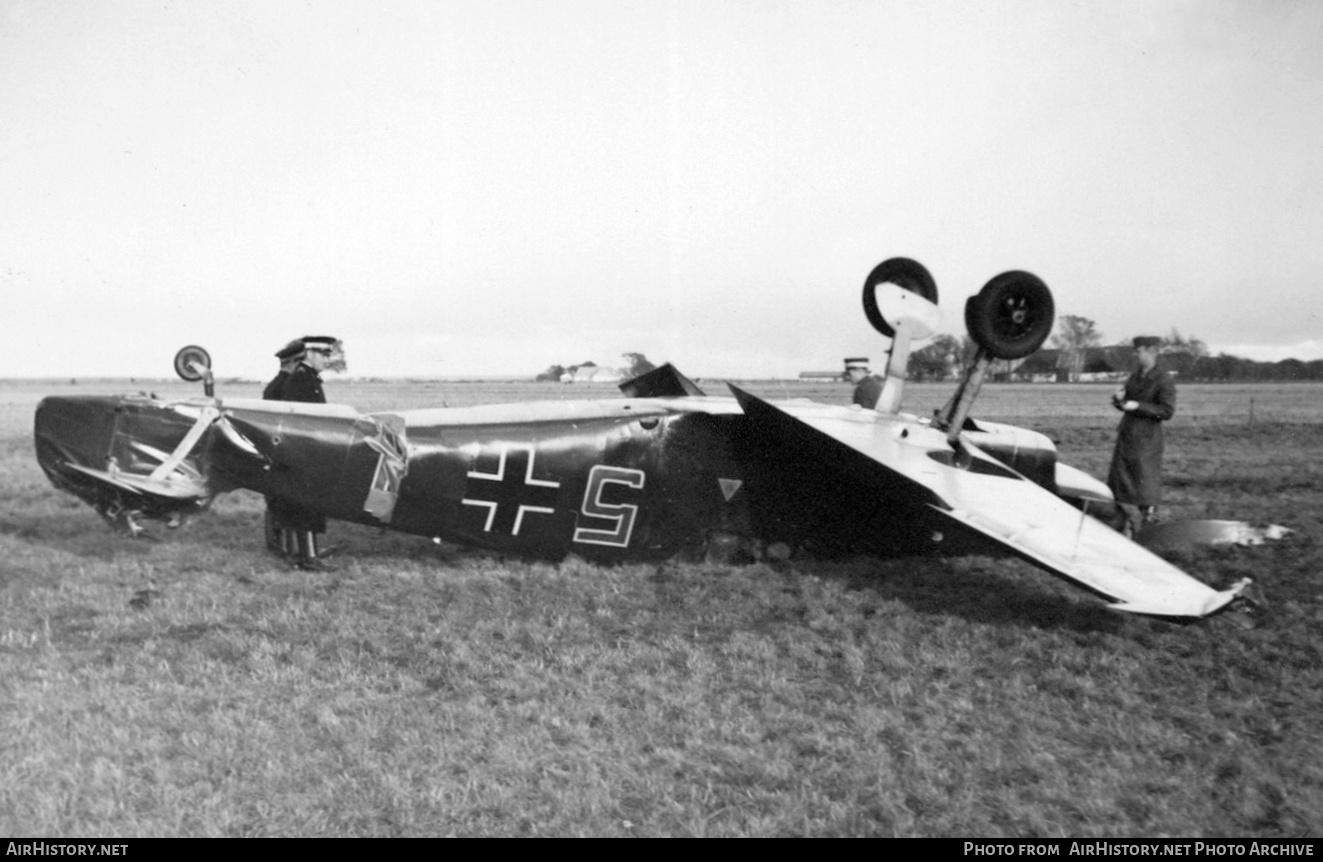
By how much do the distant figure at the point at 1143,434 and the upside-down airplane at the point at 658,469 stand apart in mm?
1204

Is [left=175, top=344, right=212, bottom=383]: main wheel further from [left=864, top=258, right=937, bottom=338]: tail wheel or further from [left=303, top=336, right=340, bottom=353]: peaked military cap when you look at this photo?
[left=864, top=258, right=937, bottom=338]: tail wheel

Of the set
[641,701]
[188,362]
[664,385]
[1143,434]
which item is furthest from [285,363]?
[1143,434]

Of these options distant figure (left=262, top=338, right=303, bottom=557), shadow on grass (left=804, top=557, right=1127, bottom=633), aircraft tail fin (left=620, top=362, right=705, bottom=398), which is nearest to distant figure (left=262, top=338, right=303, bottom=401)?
distant figure (left=262, top=338, right=303, bottom=557)

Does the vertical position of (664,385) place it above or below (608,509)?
above

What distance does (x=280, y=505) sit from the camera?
5820 mm

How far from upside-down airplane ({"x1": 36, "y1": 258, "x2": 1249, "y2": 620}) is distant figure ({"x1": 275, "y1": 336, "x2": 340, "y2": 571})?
0.61m

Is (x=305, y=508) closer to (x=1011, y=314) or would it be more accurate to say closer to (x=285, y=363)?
(x=285, y=363)

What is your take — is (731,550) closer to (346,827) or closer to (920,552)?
(920,552)

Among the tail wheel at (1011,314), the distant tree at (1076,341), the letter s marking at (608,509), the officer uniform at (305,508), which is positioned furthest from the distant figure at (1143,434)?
the distant tree at (1076,341)

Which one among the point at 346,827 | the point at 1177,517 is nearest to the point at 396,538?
the point at 346,827

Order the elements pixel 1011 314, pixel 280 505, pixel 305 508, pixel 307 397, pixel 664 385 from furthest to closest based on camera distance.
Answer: pixel 307 397
pixel 664 385
pixel 280 505
pixel 305 508
pixel 1011 314

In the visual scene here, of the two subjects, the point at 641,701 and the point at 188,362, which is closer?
the point at 641,701

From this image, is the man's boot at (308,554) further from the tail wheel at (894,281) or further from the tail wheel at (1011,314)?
the tail wheel at (1011,314)

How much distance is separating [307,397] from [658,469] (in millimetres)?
3344
